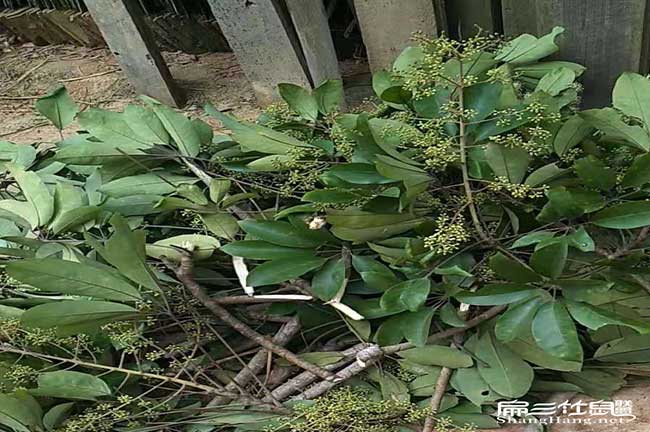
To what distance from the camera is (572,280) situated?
84cm

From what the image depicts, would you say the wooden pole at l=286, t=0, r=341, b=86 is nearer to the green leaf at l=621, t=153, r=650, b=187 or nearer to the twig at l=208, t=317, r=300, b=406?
the twig at l=208, t=317, r=300, b=406

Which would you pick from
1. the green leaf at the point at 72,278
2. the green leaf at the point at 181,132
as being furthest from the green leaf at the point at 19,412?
the green leaf at the point at 181,132

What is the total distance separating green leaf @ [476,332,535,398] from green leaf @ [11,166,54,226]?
661mm

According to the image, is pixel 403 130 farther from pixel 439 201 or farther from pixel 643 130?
pixel 643 130

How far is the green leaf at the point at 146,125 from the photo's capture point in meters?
1.16

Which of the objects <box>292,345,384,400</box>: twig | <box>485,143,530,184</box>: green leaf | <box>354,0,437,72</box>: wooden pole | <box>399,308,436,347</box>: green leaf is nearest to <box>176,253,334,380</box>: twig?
<box>292,345,384,400</box>: twig

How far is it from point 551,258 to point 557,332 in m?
0.08

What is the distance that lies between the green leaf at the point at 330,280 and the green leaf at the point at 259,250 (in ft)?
0.10

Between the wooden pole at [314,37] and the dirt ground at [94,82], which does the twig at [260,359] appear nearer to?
the wooden pole at [314,37]

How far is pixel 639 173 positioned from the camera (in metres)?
0.87

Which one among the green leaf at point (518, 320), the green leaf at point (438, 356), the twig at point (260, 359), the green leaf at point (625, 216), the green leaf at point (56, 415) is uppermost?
the green leaf at point (625, 216)

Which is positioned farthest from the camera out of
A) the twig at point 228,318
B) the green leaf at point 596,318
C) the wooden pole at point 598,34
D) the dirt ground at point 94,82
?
the dirt ground at point 94,82

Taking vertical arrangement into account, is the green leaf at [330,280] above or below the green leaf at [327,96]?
below

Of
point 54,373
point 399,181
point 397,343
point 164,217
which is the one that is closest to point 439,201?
point 399,181
